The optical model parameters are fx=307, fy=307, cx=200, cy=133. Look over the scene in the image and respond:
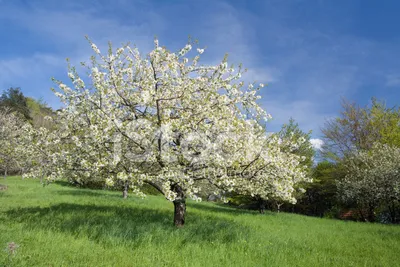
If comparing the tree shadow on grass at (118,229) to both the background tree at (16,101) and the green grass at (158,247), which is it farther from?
the background tree at (16,101)

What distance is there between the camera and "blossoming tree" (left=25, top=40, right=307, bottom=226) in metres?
11.1

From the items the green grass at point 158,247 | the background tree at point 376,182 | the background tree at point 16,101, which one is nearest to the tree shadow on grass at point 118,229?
the green grass at point 158,247

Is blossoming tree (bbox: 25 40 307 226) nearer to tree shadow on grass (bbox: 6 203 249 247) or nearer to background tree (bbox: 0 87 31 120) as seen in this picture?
tree shadow on grass (bbox: 6 203 249 247)

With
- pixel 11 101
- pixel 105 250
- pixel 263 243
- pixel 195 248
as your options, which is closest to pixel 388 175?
pixel 263 243

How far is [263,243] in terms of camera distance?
36.1 ft

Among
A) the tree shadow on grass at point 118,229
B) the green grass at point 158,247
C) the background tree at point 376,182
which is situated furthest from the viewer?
the background tree at point 376,182

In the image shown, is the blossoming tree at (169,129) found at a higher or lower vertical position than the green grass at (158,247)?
higher

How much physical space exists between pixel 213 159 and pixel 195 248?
119 inches

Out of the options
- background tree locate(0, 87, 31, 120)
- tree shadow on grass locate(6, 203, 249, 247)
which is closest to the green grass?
tree shadow on grass locate(6, 203, 249, 247)

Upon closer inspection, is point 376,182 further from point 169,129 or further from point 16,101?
point 16,101

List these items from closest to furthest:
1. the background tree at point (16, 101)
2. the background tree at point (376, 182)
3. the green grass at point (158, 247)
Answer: the green grass at point (158, 247) < the background tree at point (376, 182) < the background tree at point (16, 101)

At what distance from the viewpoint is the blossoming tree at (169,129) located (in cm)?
1105

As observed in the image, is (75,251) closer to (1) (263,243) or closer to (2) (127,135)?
(2) (127,135)

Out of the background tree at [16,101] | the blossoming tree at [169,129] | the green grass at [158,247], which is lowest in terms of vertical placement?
the green grass at [158,247]
